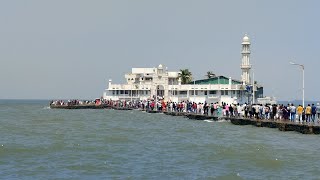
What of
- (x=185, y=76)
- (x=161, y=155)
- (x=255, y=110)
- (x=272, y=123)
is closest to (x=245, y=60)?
(x=185, y=76)

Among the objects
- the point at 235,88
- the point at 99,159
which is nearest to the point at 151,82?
the point at 235,88

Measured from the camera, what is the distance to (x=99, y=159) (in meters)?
27.2

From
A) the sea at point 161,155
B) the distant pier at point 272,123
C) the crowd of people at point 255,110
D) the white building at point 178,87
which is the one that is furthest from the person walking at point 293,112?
the white building at point 178,87

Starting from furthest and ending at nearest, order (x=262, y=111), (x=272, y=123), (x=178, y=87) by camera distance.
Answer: (x=178, y=87) → (x=262, y=111) → (x=272, y=123)

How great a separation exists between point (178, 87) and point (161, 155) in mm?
67184

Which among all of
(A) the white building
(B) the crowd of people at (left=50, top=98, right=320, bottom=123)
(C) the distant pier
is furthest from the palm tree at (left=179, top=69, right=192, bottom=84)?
(C) the distant pier

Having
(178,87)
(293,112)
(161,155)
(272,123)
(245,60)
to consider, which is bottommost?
(161,155)

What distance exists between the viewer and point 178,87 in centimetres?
9600

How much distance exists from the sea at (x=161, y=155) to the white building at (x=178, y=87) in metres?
47.0

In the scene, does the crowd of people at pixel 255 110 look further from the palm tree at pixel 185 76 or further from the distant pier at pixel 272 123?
the palm tree at pixel 185 76

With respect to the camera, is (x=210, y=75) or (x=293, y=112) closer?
(x=293, y=112)

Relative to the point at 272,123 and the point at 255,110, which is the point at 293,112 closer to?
the point at 272,123

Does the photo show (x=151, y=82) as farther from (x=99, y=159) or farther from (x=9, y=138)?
(x=99, y=159)

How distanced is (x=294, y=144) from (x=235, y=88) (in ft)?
182
